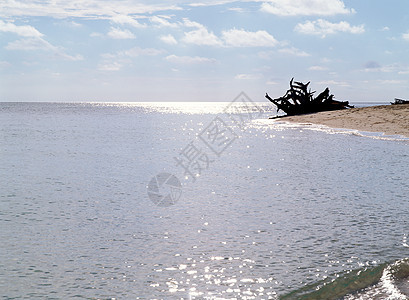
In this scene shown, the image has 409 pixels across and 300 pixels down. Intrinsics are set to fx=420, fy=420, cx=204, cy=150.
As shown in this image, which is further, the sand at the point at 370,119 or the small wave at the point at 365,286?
the sand at the point at 370,119

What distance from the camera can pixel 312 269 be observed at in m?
6.92

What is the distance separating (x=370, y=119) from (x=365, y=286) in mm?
41138

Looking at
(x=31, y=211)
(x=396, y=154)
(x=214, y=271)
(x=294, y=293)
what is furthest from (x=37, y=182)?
(x=396, y=154)

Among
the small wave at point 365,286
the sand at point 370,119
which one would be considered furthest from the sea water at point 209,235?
the sand at point 370,119

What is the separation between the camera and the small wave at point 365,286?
5.88 metres

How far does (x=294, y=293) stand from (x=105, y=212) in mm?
6472

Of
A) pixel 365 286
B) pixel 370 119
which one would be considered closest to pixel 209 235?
pixel 365 286

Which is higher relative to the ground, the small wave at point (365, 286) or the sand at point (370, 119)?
the sand at point (370, 119)

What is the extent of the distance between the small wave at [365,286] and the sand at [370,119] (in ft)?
97.9

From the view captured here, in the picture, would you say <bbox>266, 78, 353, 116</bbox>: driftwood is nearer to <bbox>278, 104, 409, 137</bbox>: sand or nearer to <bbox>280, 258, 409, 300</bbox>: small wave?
<bbox>278, 104, 409, 137</bbox>: sand

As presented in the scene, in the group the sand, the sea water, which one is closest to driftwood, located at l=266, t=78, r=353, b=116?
the sand

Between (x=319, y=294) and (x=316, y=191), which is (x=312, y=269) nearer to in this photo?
(x=319, y=294)

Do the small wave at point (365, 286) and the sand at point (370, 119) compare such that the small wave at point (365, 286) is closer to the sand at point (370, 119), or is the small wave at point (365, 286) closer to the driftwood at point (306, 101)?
the sand at point (370, 119)

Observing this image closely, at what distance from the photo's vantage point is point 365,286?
623cm
